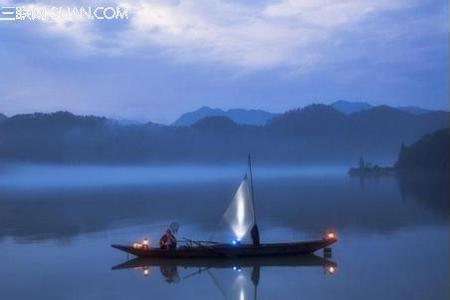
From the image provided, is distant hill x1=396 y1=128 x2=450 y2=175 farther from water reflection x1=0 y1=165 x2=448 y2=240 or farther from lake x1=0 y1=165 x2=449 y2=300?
lake x1=0 y1=165 x2=449 y2=300

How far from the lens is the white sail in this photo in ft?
91.6

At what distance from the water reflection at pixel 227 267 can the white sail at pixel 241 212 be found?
8.25 feet

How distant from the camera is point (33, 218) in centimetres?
4956

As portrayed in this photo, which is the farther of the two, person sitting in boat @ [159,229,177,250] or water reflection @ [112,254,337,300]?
person sitting in boat @ [159,229,177,250]

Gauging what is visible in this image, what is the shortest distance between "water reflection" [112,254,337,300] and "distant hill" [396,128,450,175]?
86.0 meters

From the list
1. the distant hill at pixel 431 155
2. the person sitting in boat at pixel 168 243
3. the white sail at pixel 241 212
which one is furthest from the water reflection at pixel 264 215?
the distant hill at pixel 431 155

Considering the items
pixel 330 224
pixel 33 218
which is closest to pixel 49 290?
pixel 330 224

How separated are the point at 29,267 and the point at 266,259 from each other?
10.8 meters

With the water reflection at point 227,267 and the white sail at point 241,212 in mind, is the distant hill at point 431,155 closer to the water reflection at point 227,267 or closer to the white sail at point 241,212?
the white sail at point 241,212

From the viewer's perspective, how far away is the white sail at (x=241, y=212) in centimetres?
2792

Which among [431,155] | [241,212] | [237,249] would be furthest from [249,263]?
[431,155]

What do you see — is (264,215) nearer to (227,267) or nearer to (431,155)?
(227,267)

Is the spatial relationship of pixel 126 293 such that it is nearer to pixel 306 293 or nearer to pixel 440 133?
pixel 306 293

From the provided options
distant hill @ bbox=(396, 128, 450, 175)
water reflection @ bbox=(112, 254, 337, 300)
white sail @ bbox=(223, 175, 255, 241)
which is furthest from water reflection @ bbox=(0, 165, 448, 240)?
distant hill @ bbox=(396, 128, 450, 175)
